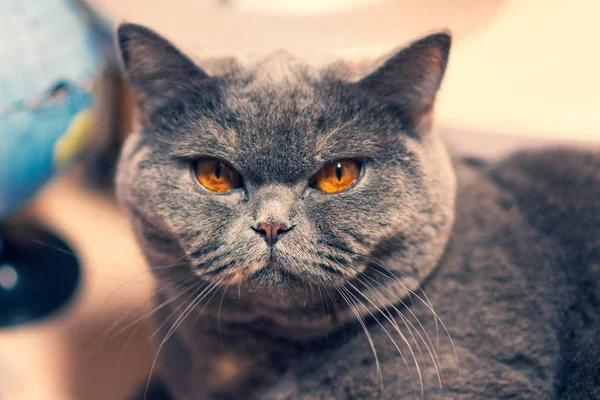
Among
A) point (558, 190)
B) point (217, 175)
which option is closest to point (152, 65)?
point (217, 175)

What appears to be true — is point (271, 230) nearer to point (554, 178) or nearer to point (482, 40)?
point (554, 178)

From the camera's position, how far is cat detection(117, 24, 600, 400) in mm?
609

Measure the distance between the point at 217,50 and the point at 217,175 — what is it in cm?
45

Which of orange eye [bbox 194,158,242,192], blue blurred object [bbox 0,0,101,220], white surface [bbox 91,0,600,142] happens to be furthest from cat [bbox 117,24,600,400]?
white surface [bbox 91,0,600,142]

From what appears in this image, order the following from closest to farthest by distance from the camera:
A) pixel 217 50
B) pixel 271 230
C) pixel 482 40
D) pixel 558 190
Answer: pixel 271 230 → pixel 558 190 → pixel 217 50 → pixel 482 40

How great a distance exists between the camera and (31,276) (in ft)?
3.66

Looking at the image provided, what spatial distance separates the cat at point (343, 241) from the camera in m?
0.61

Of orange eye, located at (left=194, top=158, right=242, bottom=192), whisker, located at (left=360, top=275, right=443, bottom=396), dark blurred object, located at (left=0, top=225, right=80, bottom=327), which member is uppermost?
orange eye, located at (left=194, top=158, right=242, bottom=192)

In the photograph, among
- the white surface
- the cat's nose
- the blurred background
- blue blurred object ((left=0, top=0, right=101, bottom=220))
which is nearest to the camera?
the cat's nose

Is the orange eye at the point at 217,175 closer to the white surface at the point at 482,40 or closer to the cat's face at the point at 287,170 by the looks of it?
the cat's face at the point at 287,170

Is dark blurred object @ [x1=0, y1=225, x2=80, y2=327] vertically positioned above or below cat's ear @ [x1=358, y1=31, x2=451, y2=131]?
below

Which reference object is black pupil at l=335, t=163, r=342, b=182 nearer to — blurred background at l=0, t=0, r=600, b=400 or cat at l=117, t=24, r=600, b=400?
cat at l=117, t=24, r=600, b=400

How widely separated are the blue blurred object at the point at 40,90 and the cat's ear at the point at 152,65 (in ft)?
0.82

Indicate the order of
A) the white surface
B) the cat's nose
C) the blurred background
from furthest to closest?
the white surface, the blurred background, the cat's nose
